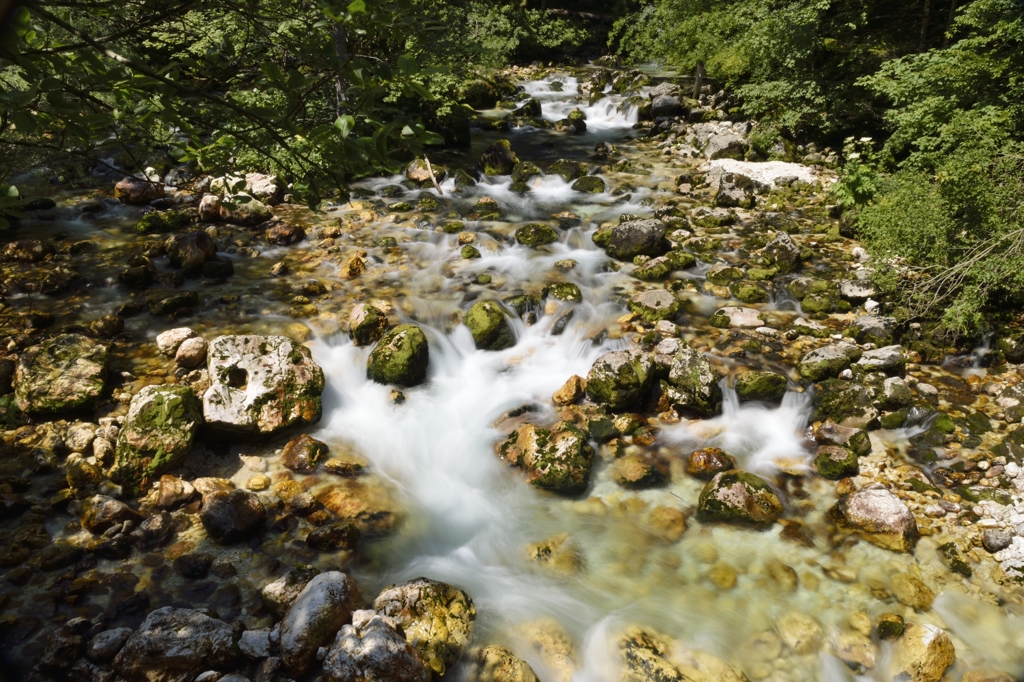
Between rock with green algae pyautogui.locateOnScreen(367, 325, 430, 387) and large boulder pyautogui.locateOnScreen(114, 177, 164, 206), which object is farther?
large boulder pyautogui.locateOnScreen(114, 177, 164, 206)

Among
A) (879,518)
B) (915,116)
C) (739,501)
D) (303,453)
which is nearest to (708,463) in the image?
(739,501)

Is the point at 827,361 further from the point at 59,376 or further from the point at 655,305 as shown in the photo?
the point at 59,376

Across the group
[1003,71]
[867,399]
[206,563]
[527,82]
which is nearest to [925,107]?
[1003,71]

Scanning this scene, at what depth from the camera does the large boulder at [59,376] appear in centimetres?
588

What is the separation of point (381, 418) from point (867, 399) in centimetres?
554

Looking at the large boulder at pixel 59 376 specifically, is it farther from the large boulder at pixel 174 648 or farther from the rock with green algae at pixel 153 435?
the large boulder at pixel 174 648

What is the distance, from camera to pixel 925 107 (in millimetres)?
8711

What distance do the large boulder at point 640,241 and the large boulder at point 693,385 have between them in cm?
348

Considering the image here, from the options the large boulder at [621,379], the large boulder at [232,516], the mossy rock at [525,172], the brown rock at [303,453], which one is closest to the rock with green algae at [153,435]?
the large boulder at [232,516]

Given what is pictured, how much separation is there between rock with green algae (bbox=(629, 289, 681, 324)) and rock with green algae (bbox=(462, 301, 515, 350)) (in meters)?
1.92

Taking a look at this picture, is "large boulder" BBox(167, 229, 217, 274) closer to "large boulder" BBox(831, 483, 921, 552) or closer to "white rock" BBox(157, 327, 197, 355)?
"white rock" BBox(157, 327, 197, 355)

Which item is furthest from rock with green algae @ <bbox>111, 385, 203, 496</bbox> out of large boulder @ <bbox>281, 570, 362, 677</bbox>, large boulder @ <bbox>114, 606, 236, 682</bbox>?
large boulder @ <bbox>281, 570, 362, 677</bbox>

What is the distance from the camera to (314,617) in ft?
13.6

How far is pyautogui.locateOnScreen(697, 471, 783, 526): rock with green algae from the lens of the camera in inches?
215
